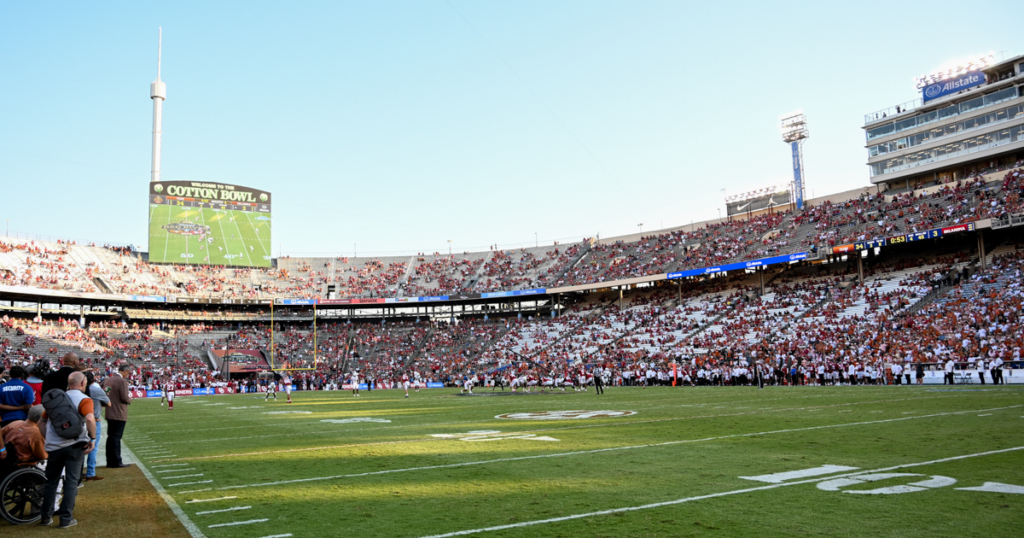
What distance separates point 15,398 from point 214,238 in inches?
2215

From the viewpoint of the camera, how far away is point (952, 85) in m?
52.2

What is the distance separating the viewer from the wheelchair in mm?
7043

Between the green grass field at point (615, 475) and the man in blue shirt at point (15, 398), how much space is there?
6.33 feet

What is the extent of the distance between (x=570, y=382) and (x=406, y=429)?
22.6 meters

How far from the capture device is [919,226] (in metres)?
41.5

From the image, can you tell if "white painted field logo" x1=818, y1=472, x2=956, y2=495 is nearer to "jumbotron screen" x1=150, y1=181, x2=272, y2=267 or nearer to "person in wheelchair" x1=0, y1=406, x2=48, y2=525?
"person in wheelchair" x1=0, y1=406, x2=48, y2=525

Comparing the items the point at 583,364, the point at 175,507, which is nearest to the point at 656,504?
the point at 175,507

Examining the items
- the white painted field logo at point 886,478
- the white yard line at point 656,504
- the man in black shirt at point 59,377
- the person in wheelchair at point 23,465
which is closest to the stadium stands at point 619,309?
the white yard line at point 656,504

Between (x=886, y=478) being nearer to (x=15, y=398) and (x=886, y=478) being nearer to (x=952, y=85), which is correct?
(x=15, y=398)

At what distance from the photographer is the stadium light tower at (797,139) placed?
196ft

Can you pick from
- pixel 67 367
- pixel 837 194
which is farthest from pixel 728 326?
pixel 67 367

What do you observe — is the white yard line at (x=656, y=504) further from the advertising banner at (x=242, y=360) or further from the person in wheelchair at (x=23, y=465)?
the advertising banner at (x=242, y=360)

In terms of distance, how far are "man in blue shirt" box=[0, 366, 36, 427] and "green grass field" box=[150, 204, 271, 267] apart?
55.2 metres

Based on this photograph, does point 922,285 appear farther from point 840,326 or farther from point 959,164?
point 959,164
